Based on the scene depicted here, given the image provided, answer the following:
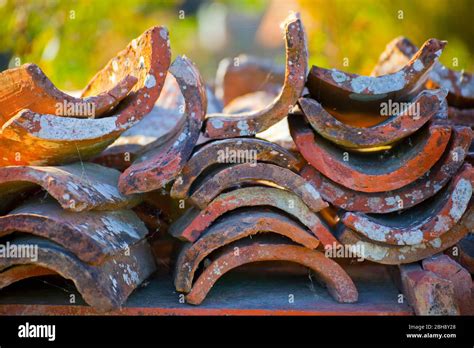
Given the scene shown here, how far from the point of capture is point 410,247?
3090mm

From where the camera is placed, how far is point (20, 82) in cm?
285

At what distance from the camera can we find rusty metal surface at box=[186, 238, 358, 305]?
2.99 m

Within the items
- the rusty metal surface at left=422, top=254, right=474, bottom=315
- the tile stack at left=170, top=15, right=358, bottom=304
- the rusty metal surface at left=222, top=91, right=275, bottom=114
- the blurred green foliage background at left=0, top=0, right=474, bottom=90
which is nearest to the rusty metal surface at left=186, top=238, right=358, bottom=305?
the tile stack at left=170, top=15, right=358, bottom=304

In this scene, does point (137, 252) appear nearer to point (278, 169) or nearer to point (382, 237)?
point (278, 169)

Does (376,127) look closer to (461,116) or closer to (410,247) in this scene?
(410,247)

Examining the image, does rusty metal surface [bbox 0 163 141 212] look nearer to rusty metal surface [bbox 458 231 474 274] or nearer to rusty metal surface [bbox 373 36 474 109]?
rusty metal surface [bbox 458 231 474 274]

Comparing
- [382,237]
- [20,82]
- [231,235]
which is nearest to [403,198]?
[382,237]

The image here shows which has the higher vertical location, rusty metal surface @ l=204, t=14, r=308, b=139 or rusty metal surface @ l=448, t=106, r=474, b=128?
rusty metal surface @ l=448, t=106, r=474, b=128

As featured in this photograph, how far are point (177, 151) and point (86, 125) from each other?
389 millimetres

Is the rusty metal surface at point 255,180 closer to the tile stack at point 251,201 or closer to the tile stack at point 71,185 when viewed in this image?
the tile stack at point 251,201

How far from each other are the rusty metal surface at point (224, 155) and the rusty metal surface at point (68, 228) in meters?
0.34

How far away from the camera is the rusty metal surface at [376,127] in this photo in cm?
304

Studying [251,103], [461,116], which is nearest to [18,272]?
[461,116]

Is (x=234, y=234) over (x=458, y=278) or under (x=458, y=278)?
over
